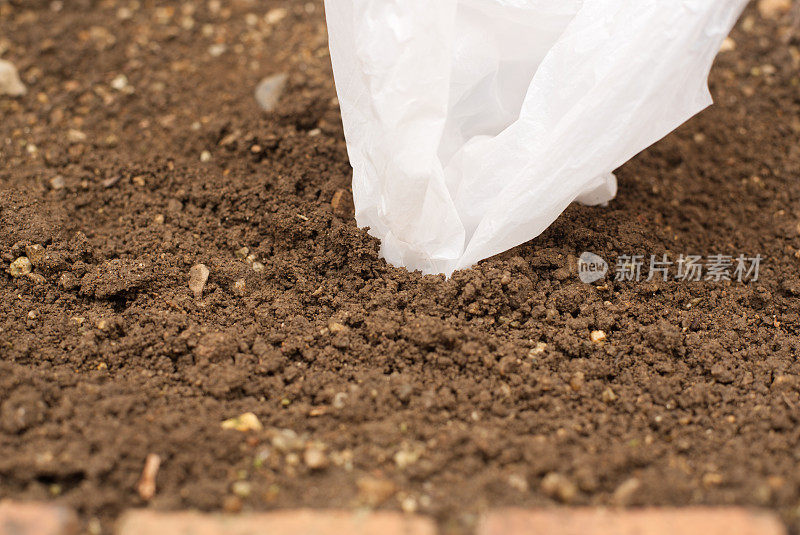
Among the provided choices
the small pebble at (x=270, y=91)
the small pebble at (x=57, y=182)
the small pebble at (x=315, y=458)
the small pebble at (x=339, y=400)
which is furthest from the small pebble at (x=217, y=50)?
the small pebble at (x=315, y=458)

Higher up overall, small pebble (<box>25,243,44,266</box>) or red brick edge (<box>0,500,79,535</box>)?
small pebble (<box>25,243,44,266</box>)

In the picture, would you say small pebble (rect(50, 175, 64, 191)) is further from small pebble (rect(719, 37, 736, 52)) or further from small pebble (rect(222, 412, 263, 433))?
small pebble (rect(719, 37, 736, 52))

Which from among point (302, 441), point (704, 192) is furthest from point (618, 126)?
point (302, 441)

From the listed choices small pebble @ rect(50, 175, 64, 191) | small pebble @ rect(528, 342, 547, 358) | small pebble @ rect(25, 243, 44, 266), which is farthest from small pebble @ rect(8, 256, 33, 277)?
small pebble @ rect(528, 342, 547, 358)

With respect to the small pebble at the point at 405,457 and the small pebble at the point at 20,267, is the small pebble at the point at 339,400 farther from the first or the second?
the small pebble at the point at 20,267

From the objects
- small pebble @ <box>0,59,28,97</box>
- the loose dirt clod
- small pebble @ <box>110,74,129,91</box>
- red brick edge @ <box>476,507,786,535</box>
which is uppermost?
small pebble @ <box>110,74,129,91</box>

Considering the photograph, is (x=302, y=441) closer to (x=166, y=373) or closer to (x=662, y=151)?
(x=166, y=373)

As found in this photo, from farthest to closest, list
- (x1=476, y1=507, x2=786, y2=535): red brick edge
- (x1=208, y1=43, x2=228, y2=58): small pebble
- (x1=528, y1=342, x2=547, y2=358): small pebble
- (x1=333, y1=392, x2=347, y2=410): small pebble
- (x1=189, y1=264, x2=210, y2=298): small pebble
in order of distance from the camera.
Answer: (x1=208, y1=43, x2=228, y2=58): small pebble
(x1=189, y1=264, x2=210, y2=298): small pebble
(x1=528, y1=342, x2=547, y2=358): small pebble
(x1=333, y1=392, x2=347, y2=410): small pebble
(x1=476, y1=507, x2=786, y2=535): red brick edge
